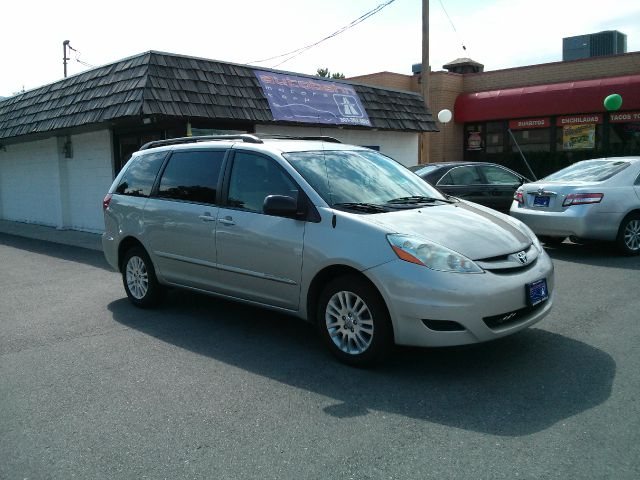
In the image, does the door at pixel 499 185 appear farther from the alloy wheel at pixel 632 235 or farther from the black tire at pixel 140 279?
the black tire at pixel 140 279

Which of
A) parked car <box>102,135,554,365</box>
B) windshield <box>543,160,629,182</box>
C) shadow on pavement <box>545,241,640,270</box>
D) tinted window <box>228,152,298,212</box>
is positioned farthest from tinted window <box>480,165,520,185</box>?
tinted window <box>228,152,298,212</box>

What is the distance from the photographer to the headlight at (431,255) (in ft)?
14.3

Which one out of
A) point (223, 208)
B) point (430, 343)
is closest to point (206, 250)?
Answer: point (223, 208)

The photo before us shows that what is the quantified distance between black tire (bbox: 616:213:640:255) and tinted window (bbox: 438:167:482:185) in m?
3.74

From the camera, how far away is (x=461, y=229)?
4.74m

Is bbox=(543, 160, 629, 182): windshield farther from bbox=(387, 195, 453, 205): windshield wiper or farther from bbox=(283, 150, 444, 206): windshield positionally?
bbox=(387, 195, 453, 205): windshield wiper

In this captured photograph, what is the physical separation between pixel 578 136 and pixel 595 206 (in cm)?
1599

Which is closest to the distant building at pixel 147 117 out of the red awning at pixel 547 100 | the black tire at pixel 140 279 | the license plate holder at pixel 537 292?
the black tire at pixel 140 279

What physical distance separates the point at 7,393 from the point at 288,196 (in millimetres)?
2573

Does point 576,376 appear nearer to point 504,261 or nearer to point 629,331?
point 504,261

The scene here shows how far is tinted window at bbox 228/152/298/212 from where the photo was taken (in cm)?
533

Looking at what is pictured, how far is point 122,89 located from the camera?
37.1 feet

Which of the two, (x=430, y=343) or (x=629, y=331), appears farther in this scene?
(x=629, y=331)

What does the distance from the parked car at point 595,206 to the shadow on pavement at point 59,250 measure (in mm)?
6852
